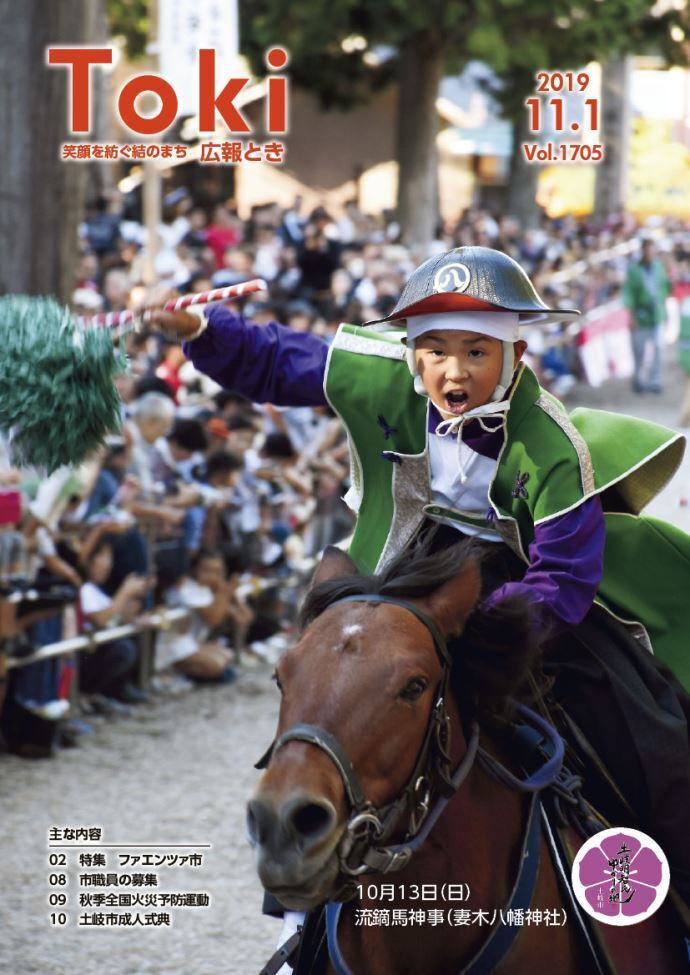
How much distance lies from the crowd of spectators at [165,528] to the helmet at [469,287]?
6.48ft

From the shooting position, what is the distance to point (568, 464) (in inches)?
135

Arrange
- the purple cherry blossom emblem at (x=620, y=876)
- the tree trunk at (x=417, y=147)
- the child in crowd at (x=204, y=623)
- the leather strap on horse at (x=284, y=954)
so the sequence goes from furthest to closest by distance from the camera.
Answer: the tree trunk at (x=417, y=147)
the child in crowd at (x=204, y=623)
the leather strap on horse at (x=284, y=954)
the purple cherry blossom emblem at (x=620, y=876)

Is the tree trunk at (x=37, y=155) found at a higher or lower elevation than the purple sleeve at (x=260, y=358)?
higher

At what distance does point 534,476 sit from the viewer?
11.2 feet

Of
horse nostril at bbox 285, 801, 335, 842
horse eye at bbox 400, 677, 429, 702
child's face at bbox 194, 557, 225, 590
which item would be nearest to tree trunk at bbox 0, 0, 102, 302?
child's face at bbox 194, 557, 225, 590

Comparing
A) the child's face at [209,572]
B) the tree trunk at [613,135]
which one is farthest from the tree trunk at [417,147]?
the child's face at [209,572]

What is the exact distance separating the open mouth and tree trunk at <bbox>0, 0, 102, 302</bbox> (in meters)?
5.98

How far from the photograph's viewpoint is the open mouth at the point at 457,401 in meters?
3.38

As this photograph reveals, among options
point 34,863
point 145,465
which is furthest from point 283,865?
point 145,465

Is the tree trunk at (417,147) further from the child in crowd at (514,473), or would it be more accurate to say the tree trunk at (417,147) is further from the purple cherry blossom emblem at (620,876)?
the purple cherry blossom emblem at (620,876)

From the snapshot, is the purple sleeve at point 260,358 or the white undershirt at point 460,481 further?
the purple sleeve at point 260,358

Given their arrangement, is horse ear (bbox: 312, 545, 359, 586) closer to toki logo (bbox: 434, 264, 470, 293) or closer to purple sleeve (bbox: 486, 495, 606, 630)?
purple sleeve (bbox: 486, 495, 606, 630)

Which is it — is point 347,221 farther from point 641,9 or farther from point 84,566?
point 84,566

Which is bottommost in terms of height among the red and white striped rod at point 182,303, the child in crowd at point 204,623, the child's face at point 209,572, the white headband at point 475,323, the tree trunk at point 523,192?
the child in crowd at point 204,623
